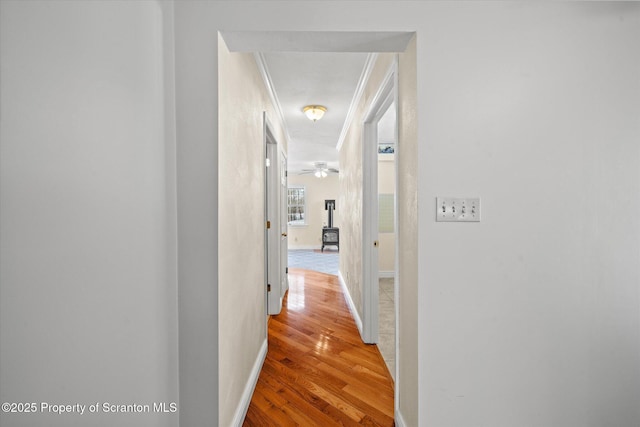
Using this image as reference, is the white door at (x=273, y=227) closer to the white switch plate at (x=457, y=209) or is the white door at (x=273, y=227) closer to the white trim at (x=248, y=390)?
the white trim at (x=248, y=390)

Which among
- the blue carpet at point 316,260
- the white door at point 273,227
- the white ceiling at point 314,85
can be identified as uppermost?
the white ceiling at point 314,85

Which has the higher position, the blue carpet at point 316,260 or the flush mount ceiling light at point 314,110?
the flush mount ceiling light at point 314,110

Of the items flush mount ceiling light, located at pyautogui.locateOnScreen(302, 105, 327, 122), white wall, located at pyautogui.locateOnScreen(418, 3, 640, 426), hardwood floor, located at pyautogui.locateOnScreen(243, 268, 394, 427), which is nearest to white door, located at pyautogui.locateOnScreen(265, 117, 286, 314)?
hardwood floor, located at pyautogui.locateOnScreen(243, 268, 394, 427)

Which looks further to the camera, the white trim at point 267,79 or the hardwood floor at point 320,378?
the white trim at point 267,79

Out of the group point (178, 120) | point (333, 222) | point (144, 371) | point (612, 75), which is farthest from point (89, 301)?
point (333, 222)

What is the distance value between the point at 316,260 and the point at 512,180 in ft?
18.3

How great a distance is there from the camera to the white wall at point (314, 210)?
27.6ft

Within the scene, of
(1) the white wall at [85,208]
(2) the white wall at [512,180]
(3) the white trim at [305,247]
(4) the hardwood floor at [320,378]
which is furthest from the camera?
(3) the white trim at [305,247]

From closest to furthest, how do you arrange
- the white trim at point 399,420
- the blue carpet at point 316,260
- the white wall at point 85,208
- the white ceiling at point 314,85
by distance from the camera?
1. the white wall at point 85,208
2. the white trim at point 399,420
3. the white ceiling at point 314,85
4. the blue carpet at point 316,260

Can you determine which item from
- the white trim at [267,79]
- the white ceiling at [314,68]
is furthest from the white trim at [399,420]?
the white trim at [267,79]

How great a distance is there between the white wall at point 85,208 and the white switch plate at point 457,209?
1.21 metres

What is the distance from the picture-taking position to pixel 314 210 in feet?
27.9

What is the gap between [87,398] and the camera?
2.73ft

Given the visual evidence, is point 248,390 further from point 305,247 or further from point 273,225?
point 305,247
